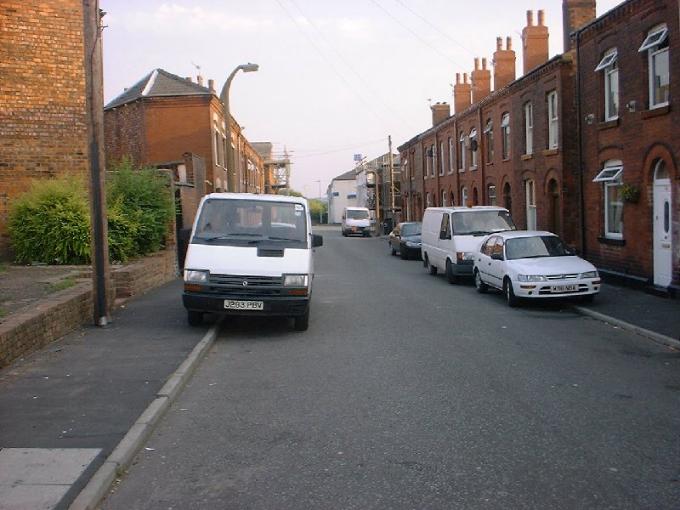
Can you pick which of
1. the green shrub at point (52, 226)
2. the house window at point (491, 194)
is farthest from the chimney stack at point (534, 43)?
the green shrub at point (52, 226)

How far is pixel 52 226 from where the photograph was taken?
1497 centimetres

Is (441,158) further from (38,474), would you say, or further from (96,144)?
(38,474)

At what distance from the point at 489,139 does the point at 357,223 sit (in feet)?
88.7

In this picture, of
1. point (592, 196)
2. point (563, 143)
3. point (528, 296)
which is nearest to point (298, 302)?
point (528, 296)

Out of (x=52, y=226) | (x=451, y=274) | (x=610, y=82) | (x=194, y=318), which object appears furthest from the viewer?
(x=451, y=274)

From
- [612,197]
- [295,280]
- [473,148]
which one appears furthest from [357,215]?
[295,280]

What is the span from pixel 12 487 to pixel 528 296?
10893 mm

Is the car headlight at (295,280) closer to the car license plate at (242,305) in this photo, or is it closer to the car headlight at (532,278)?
the car license plate at (242,305)

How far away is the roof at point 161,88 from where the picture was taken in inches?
1292

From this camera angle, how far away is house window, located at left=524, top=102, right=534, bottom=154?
83.5 ft

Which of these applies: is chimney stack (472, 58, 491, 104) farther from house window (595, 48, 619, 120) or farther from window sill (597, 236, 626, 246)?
window sill (597, 236, 626, 246)

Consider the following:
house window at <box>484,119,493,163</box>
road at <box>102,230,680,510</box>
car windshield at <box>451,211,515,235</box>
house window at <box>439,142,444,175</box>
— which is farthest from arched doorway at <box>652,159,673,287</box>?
house window at <box>439,142,444,175</box>

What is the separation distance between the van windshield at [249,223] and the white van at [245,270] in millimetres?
16

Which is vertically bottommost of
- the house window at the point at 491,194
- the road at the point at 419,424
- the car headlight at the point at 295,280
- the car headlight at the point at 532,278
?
the road at the point at 419,424
